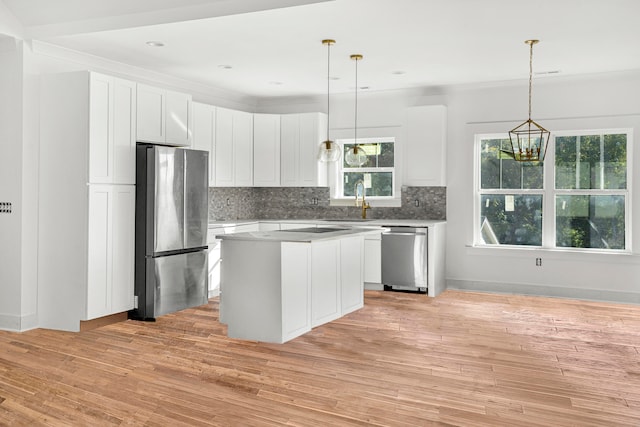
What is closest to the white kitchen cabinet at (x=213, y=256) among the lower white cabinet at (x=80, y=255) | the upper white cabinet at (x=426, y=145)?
the lower white cabinet at (x=80, y=255)

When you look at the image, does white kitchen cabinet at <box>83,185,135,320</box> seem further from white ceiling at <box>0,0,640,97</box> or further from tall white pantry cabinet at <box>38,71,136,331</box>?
white ceiling at <box>0,0,640,97</box>

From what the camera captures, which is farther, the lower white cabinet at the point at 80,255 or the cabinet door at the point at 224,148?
the cabinet door at the point at 224,148

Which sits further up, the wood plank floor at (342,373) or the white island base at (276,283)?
the white island base at (276,283)

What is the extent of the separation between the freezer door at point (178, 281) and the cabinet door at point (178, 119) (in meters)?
1.23

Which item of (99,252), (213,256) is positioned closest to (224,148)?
(213,256)

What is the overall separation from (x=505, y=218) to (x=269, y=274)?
3.77 meters

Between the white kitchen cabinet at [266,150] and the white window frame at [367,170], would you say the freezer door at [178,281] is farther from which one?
the white window frame at [367,170]

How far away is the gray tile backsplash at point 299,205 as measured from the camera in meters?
7.38

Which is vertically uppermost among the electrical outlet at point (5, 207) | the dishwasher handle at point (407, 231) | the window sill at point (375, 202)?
the window sill at point (375, 202)

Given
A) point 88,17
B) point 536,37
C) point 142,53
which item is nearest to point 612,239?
point 536,37

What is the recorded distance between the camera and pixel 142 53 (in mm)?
5535

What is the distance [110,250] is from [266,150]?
10.2ft

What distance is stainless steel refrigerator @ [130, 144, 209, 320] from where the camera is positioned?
17.7 ft

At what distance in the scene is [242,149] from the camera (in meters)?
7.56
